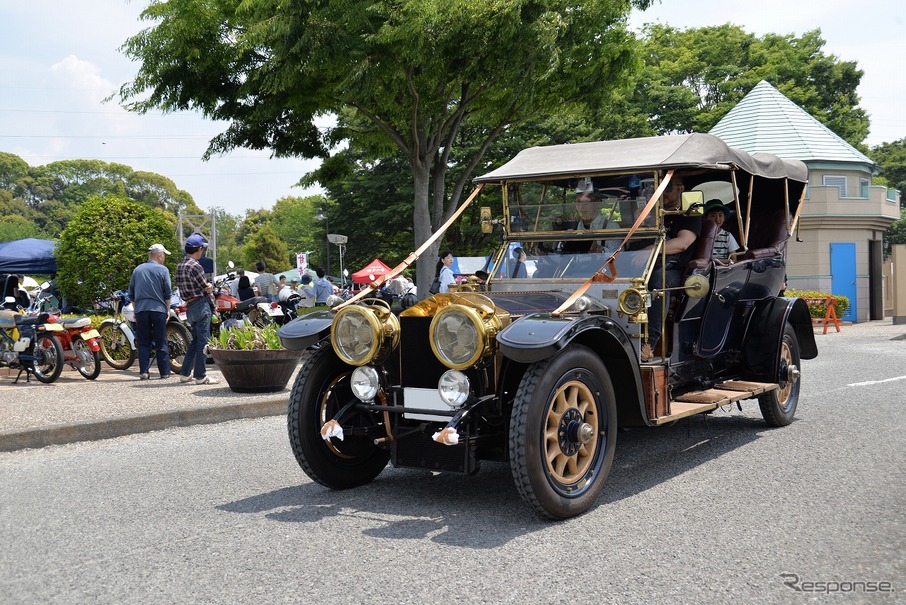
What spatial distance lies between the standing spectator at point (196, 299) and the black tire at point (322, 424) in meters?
5.89

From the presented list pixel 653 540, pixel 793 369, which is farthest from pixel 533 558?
pixel 793 369

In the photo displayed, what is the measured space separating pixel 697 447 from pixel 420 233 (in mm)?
10474

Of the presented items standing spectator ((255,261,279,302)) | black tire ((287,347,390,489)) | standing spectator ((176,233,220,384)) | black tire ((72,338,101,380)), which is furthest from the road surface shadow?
standing spectator ((255,261,279,302))

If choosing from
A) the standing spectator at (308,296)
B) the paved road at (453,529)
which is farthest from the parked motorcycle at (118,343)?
the standing spectator at (308,296)

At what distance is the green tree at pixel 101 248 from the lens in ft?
56.6

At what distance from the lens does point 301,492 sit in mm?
5980

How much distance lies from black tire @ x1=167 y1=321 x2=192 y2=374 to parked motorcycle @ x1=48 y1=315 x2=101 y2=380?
1.14 meters

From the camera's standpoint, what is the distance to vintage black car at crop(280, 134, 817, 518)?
521 centimetres

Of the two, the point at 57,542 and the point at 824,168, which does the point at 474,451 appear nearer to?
the point at 57,542

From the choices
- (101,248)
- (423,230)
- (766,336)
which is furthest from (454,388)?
→ (101,248)

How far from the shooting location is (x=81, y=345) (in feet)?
40.0

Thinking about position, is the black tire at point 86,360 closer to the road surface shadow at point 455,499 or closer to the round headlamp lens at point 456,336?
the road surface shadow at point 455,499

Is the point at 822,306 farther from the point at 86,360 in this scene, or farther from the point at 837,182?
the point at 86,360

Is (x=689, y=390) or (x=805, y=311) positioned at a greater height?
(x=805, y=311)
